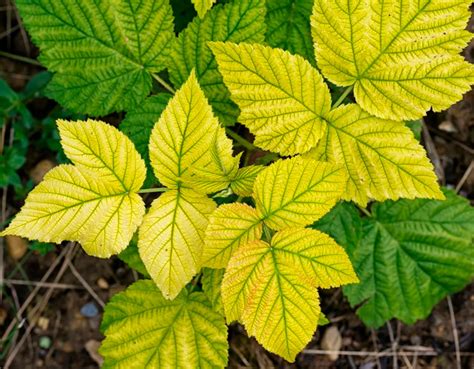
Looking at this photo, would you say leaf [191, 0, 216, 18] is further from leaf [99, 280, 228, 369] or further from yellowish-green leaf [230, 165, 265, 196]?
leaf [99, 280, 228, 369]

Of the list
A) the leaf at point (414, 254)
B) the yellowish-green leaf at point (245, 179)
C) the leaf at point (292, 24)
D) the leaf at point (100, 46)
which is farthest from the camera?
the leaf at point (414, 254)

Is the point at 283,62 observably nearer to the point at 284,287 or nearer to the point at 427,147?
the point at 284,287

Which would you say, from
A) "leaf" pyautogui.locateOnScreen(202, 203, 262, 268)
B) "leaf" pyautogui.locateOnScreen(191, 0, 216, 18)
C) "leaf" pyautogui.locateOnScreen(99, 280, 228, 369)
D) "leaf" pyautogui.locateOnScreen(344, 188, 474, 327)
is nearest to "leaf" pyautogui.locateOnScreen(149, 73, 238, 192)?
"leaf" pyautogui.locateOnScreen(202, 203, 262, 268)

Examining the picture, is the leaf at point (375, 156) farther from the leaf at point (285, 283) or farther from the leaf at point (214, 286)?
the leaf at point (214, 286)

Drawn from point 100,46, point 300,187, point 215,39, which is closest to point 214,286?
point 300,187

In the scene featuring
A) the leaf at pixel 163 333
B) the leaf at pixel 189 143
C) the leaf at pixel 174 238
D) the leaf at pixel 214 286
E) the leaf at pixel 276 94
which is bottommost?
the leaf at pixel 163 333

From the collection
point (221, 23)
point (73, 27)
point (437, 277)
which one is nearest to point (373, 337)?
point (437, 277)

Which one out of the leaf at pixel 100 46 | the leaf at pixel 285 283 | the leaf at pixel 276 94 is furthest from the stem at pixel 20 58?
the leaf at pixel 285 283

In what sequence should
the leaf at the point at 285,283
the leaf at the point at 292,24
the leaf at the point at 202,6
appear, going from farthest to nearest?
the leaf at the point at 292,24, the leaf at the point at 202,6, the leaf at the point at 285,283
